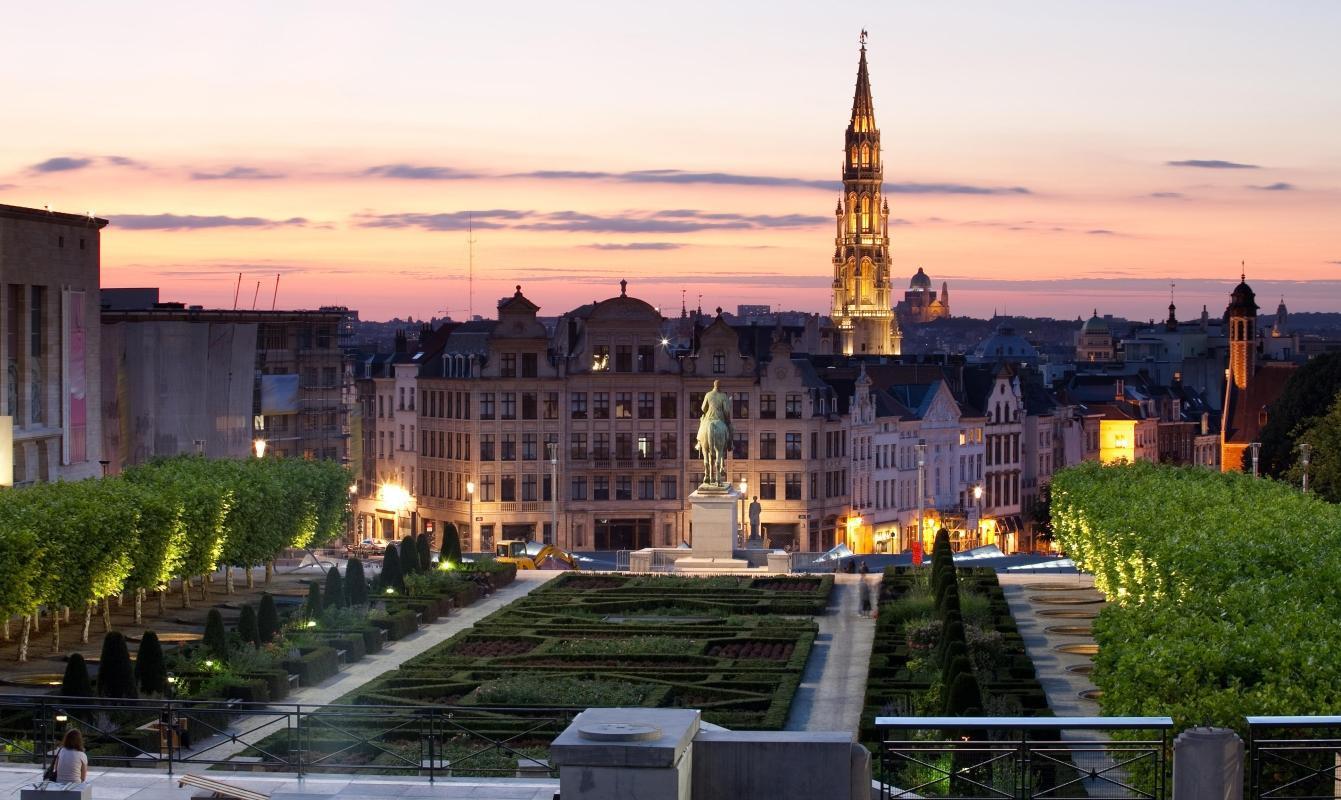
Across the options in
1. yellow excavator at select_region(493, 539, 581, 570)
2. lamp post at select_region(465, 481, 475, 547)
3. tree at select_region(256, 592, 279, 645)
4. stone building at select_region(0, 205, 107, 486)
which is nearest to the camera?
tree at select_region(256, 592, 279, 645)

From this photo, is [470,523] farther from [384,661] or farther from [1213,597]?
[1213,597]

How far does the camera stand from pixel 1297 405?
117062mm

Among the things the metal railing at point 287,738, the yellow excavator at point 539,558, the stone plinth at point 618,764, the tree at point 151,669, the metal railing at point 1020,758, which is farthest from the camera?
the yellow excavator at point 539,558

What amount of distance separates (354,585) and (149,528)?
6.67 meters

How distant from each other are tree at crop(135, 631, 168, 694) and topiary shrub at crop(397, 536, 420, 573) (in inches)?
1074

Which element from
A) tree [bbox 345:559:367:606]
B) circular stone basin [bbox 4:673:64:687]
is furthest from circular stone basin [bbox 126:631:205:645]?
circular stone basin [bbox 4:673:64:687]

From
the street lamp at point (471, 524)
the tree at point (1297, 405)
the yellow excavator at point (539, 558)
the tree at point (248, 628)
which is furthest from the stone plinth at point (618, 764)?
the tree at point (1297, 405)

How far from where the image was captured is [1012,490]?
148 m

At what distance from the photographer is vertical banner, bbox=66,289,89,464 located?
88.6 meters

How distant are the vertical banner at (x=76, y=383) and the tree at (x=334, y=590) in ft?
98.8

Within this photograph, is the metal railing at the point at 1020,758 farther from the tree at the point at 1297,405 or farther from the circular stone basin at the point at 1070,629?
the tree at the point at 1297,405

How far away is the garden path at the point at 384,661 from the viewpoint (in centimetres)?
3987

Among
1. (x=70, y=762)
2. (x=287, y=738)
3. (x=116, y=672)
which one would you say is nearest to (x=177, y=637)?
(x=116, y=672)

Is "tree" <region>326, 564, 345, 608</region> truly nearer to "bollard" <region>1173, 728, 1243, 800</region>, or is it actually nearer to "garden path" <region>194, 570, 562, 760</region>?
"garden path" <region>194, 570, 562, 760</region>
